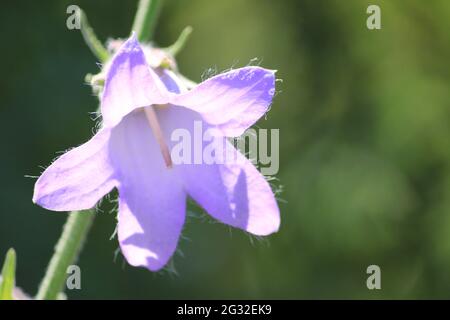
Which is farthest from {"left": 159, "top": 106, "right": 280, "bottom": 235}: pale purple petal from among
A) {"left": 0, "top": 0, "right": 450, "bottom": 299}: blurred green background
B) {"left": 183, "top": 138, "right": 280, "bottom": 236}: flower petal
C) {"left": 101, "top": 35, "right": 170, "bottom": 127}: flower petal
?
{"left": 0, "top": 0, "right": 450, "bottom": 299}: blurred green background

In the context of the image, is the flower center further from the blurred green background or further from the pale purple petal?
the blurred green background

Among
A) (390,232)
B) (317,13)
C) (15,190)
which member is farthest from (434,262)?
(15,190)

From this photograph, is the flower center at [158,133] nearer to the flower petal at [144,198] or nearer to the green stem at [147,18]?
the flower petal at [144,198]

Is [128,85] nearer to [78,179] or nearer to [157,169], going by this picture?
[78,179]

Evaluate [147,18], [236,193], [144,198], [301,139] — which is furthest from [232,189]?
[301,139]

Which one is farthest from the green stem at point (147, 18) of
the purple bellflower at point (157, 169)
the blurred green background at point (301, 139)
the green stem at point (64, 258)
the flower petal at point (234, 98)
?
the blurred green background at point (301, 139)
